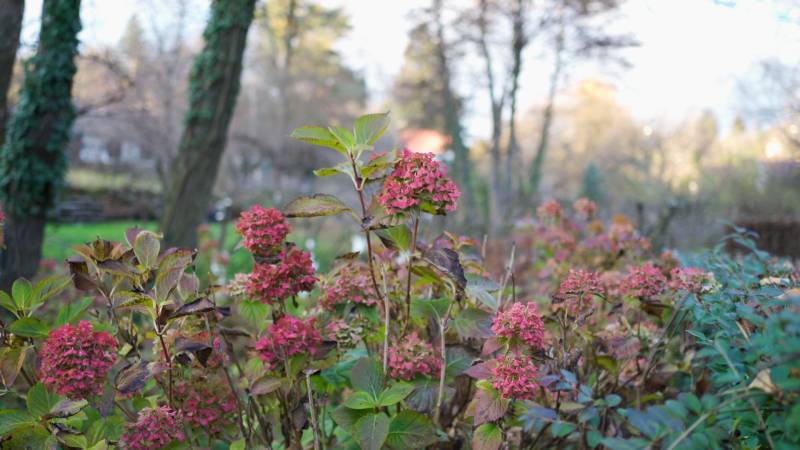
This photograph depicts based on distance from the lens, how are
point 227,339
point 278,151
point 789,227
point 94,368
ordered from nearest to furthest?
1. point 94,368
2. point 227,339
3. point 789,227
4. point 278,151

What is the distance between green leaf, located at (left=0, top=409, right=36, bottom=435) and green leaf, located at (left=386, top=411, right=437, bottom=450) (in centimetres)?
83

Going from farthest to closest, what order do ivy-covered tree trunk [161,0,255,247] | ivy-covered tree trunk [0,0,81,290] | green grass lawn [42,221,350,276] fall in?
green grass lawn [42,221,350,276] → ivy-covered tree trunk [161,0,255,247] → ivy-covered tree trunk [0,0,81,290]

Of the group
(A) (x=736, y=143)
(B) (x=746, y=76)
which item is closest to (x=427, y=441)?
(B) (x=746, y=76)

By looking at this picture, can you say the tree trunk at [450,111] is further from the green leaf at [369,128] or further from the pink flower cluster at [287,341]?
the pink flower cluster at [287,341]

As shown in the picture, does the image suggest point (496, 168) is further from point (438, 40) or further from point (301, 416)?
point (301, 416)

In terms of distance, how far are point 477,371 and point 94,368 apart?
874mm

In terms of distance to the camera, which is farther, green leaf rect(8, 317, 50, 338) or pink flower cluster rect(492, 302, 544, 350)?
green leaf rect(8, 317, 50, 338)

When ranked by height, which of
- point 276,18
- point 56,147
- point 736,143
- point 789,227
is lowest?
point 789,227

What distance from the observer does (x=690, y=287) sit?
150 cm

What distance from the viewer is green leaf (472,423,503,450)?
133cm

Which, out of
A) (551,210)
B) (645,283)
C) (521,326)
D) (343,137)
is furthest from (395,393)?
(551,210)

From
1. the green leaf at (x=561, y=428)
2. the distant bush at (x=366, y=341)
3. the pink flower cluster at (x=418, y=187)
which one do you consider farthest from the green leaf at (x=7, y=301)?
the green leaf at (x=561, y=428)

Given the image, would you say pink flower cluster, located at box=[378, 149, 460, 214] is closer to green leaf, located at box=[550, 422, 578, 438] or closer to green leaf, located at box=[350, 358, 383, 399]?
green leaf, located at box=[350, 358, 383, 399]

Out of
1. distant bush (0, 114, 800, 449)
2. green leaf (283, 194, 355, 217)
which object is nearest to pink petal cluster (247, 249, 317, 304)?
distant bush (0, 114, 800, 449)
